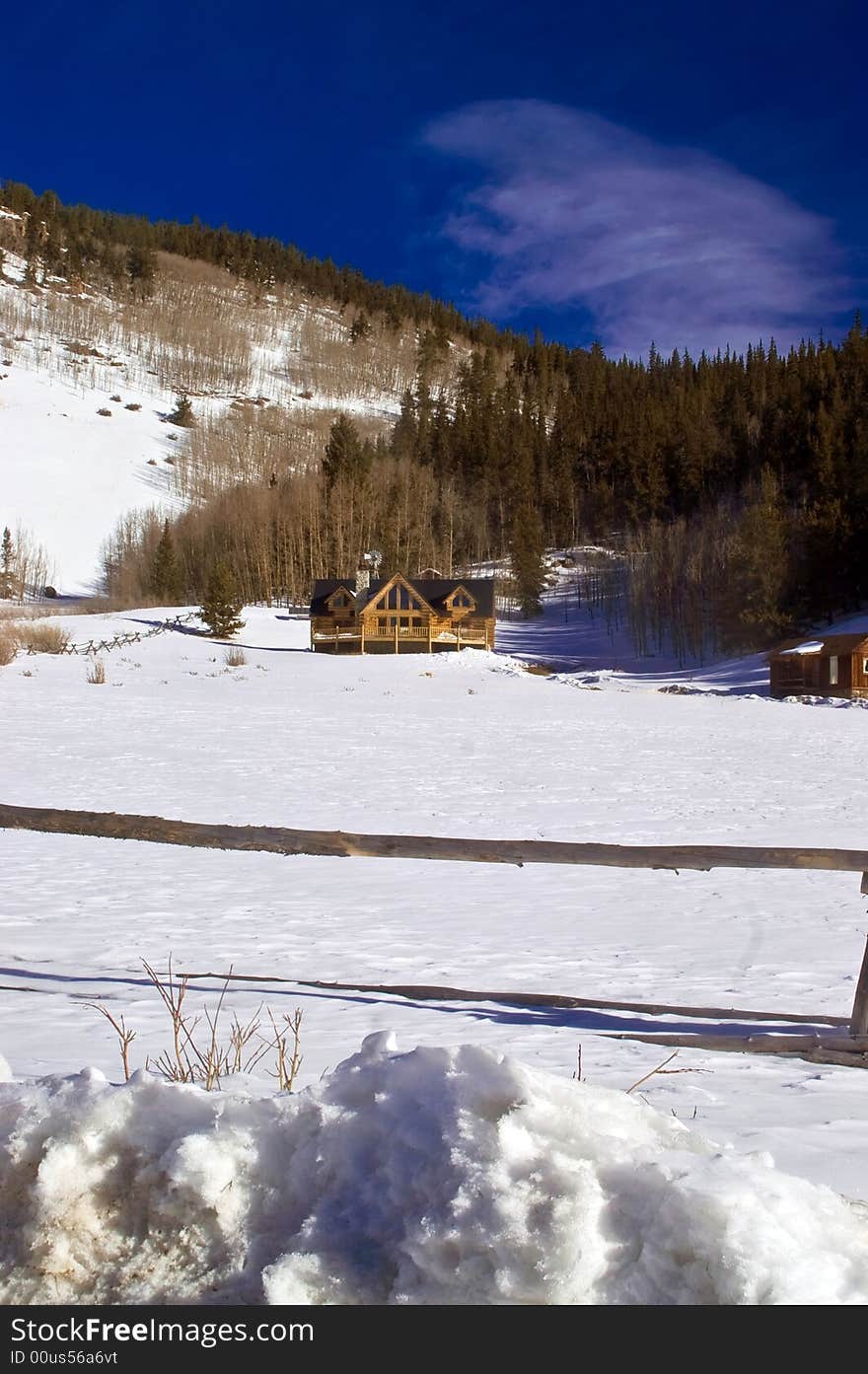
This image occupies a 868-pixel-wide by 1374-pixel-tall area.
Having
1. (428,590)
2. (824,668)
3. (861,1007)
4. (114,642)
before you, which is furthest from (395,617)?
(861,1007)

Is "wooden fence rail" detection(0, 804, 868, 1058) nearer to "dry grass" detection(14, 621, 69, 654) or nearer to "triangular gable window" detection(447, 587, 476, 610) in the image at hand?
"dry grass" detection(14, 621, 69, 654)

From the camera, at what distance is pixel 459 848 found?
588cm

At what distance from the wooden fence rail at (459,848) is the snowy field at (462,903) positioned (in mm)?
993

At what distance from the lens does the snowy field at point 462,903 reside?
193 inches

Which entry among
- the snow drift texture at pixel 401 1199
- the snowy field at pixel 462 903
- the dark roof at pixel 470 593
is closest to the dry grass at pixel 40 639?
the snowy field at pixel 462 903

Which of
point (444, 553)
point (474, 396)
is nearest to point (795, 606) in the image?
point (444, 553)

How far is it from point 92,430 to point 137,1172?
110525mm

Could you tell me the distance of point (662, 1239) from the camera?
215 cm

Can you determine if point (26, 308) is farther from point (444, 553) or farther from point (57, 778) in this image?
point (57, 778)

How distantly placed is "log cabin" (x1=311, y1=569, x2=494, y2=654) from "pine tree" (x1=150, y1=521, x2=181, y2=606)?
57.1 feet

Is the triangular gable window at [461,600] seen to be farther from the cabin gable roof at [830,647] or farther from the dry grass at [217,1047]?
the dry grass at [217,1047]

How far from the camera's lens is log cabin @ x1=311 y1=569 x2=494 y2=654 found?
60.5 meters

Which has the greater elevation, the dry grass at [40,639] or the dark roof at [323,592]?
the dark roof at [323,592]

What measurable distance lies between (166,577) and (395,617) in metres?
22.8
